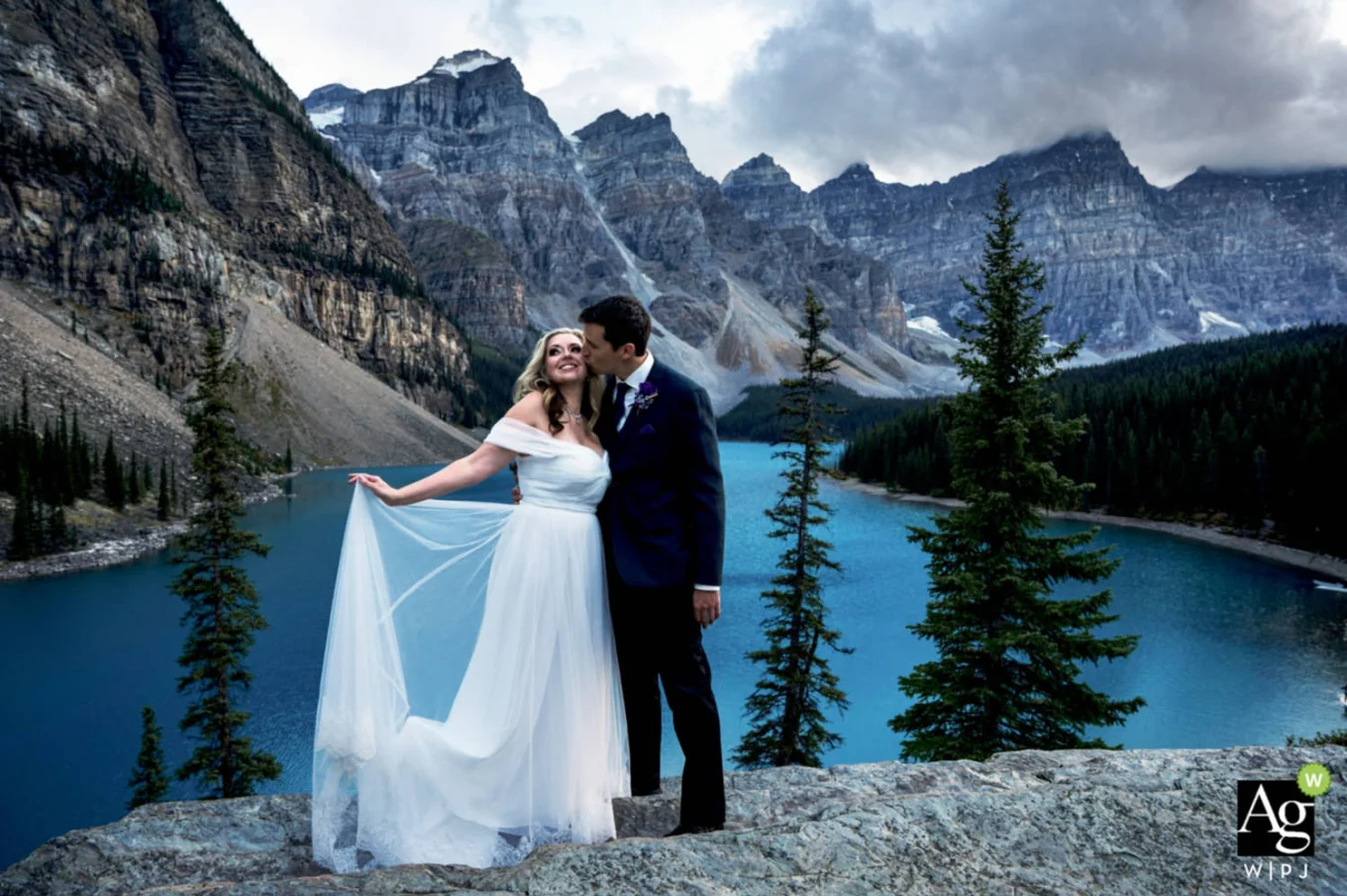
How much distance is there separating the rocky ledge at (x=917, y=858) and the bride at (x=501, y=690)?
18.5 inches

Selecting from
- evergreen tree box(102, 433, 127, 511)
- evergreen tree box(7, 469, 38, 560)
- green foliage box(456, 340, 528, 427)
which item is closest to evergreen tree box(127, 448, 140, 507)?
evergreen tree box(102, 433, 127, 511)

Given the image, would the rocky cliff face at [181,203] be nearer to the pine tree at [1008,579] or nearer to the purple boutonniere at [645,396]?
the pine tree at [1008,579]

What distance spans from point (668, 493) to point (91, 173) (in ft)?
388

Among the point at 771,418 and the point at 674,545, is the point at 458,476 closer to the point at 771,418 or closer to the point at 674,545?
the point at 674,545

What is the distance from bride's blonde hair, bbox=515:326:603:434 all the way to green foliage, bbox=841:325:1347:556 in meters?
56.8

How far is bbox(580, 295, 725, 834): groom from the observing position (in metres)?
3.94

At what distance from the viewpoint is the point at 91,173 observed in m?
93.1

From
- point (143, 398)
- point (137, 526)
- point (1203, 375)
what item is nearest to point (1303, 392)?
point (1203, 375)

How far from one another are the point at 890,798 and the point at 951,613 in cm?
939

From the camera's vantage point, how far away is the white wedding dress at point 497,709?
3922mm

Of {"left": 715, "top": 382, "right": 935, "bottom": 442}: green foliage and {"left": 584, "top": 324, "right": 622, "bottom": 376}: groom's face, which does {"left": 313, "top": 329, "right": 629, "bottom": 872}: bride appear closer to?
{"left": 584, "top": 324, "right": 622, "bottom": 376}: groom's face

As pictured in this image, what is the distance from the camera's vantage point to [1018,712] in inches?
461

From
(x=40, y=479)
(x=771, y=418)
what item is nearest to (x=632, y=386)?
(x=40, y=479)

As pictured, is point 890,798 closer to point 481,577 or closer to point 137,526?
point 481,577
